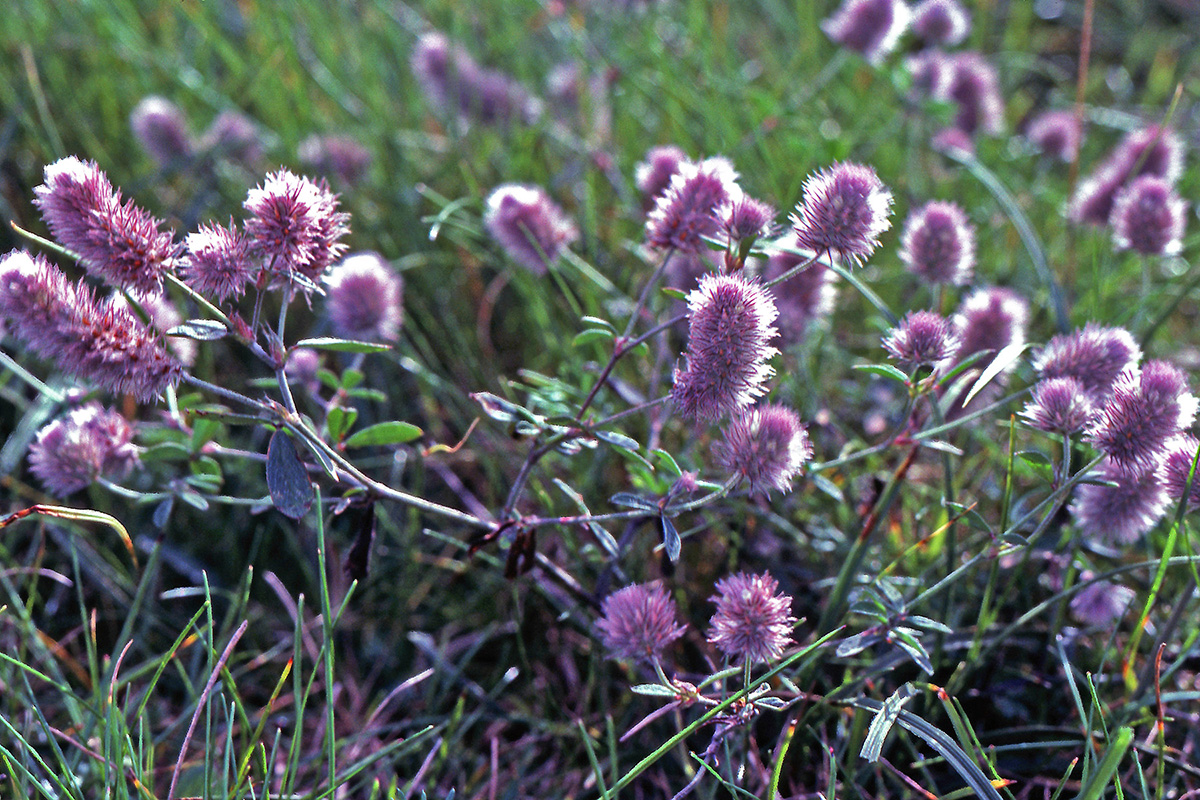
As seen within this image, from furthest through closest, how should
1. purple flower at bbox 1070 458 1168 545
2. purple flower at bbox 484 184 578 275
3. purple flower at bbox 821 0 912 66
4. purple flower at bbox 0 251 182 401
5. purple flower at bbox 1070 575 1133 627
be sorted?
purple flower at bbox 821 0 912 66, purple flower at bbox 484 184 578 275, purple flower at bbox 1070 575 1133 627, purple flower at bbox 1070 458 1168 545, purple flower at bbox 0 251 182 401

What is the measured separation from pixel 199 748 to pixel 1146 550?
6.03ft

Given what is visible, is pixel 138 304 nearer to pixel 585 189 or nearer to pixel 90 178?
pixel 90 178

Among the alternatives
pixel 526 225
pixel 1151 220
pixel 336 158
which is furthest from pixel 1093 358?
pixel 336 158

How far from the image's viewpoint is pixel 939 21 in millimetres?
2748

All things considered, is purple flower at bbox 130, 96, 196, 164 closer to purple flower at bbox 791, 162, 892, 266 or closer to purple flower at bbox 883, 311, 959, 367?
purple flower at bbox 791, 162, 892, 266

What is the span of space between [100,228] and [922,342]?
3.79 ft

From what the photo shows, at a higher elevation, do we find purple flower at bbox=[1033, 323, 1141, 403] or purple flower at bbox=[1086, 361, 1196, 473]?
purple flower at bbox=[1033, 323, 1141, 403]

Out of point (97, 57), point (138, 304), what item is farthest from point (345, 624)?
point (97, 57)

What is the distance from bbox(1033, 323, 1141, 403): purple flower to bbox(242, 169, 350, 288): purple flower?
116cm

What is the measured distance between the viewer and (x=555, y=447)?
57.9 inches

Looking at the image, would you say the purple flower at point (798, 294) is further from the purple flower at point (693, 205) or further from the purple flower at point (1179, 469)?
the purple flower at point (1179, 469)

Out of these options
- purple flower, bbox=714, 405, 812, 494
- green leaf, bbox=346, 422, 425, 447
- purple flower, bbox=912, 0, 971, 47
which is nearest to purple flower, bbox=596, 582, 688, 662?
purple flower, bbox=714, 405, 812, 494

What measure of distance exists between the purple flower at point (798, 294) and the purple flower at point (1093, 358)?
18.0 inches

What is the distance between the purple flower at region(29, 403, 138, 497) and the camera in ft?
4.95
